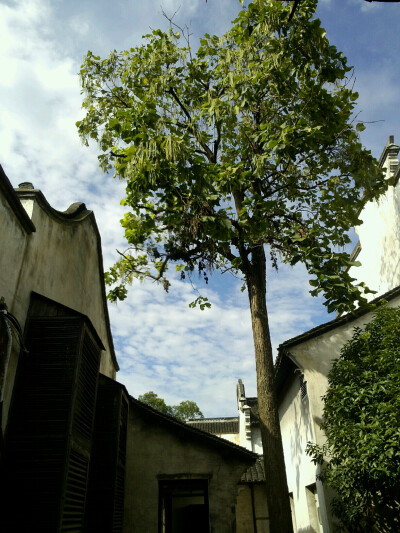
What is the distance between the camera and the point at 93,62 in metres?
9.91

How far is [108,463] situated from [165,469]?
1.70m

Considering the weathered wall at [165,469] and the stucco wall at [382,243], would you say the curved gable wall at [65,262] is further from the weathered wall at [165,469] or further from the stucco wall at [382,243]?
the stucco wall at [382,243]

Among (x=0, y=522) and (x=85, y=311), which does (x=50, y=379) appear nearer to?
(x=0, y=522)

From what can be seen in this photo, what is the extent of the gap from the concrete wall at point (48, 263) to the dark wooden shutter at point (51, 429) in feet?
0.88

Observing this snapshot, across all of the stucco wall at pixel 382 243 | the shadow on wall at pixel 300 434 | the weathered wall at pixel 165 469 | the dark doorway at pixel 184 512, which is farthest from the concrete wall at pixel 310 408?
the stucco wall at pixel 382 243

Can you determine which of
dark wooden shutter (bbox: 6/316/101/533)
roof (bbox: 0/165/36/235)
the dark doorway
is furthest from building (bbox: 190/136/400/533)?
roof (bbox: 0/165/36/235)

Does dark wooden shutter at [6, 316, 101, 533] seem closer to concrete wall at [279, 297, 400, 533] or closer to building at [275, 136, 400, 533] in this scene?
building at [275, 136, 400, 533]

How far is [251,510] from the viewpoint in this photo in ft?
49.5

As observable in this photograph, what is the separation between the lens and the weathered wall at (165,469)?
826 cm

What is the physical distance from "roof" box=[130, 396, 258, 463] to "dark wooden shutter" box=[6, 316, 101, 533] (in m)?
2.79

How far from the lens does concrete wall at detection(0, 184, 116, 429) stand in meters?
5.60

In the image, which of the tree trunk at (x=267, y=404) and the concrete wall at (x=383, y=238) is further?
the concrete wall at (x=383, y=238)

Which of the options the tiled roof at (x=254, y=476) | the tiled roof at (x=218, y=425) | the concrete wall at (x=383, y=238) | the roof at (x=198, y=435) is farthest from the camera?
the tiled roof at (x=218, y=425)

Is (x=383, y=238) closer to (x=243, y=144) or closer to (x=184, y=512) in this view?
(x=243, y=144)
